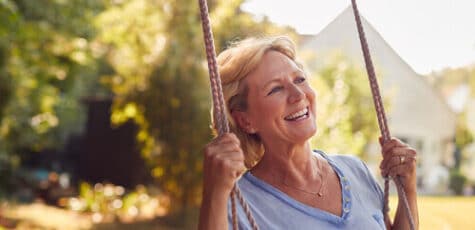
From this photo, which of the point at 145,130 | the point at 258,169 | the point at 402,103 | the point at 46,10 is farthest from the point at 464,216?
the point at 258,169

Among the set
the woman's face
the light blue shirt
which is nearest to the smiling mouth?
the woman's face

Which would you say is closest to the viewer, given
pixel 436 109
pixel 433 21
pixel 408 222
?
pixel 408 222

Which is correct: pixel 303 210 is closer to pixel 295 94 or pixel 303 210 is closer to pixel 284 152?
pixel 284 152

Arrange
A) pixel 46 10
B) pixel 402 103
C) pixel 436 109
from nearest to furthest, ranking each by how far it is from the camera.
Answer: pixel 46 10 → pixel 402 103 → pixel 436 109

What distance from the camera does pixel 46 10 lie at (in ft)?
23.9

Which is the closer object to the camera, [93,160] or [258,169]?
[258,169]

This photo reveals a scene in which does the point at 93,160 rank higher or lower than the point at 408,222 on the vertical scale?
higher

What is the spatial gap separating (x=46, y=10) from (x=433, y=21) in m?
4.08

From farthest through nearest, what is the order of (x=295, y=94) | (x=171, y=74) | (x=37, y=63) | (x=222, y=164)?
1. (x=37, y=63)
2. (x=171, y=74)
3. (x=295, y=94)
4. (x=222, y=164)

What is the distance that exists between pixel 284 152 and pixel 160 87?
6644 millimetres

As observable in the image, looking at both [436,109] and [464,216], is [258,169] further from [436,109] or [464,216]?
[436,109]

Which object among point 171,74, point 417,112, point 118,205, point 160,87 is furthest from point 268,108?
point 417,112

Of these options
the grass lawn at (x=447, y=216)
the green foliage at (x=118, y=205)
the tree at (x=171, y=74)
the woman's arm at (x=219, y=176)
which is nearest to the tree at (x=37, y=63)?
the tree at (x=171, y=74)

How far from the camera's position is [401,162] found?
1.52 metres
